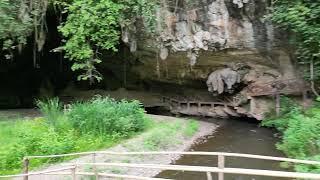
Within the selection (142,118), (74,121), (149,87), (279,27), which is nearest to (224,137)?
(142,118)

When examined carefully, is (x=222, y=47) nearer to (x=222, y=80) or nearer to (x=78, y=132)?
(x=222, y=80)

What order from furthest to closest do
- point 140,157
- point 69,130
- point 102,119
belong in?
point 102,119 < point 69,130 < point 140,157

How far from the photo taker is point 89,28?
15023 mm

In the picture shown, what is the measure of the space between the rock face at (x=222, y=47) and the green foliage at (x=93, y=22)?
1081mm

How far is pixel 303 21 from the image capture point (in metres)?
13.6

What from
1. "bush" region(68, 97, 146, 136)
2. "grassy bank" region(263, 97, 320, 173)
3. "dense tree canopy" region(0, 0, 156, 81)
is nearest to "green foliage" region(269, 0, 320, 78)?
"grassy bank" region(263, 97, 320, 173)

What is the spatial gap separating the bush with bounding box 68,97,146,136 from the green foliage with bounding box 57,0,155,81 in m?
2.66

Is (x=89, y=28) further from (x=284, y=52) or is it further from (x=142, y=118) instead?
(x=284, y=52)

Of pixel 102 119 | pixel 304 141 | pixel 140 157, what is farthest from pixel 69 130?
pixel 304 141

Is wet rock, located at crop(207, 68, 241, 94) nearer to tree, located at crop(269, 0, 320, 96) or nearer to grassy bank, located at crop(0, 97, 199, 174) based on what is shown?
tree, located at crop(269, 0, 320, 96)

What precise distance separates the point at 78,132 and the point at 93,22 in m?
4.24

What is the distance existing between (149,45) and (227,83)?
3.77 metres

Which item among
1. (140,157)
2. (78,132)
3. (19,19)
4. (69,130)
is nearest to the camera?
→ (140,157)

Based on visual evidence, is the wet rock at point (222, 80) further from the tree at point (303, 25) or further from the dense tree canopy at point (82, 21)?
the dense tree canopy at point (82, 21)
